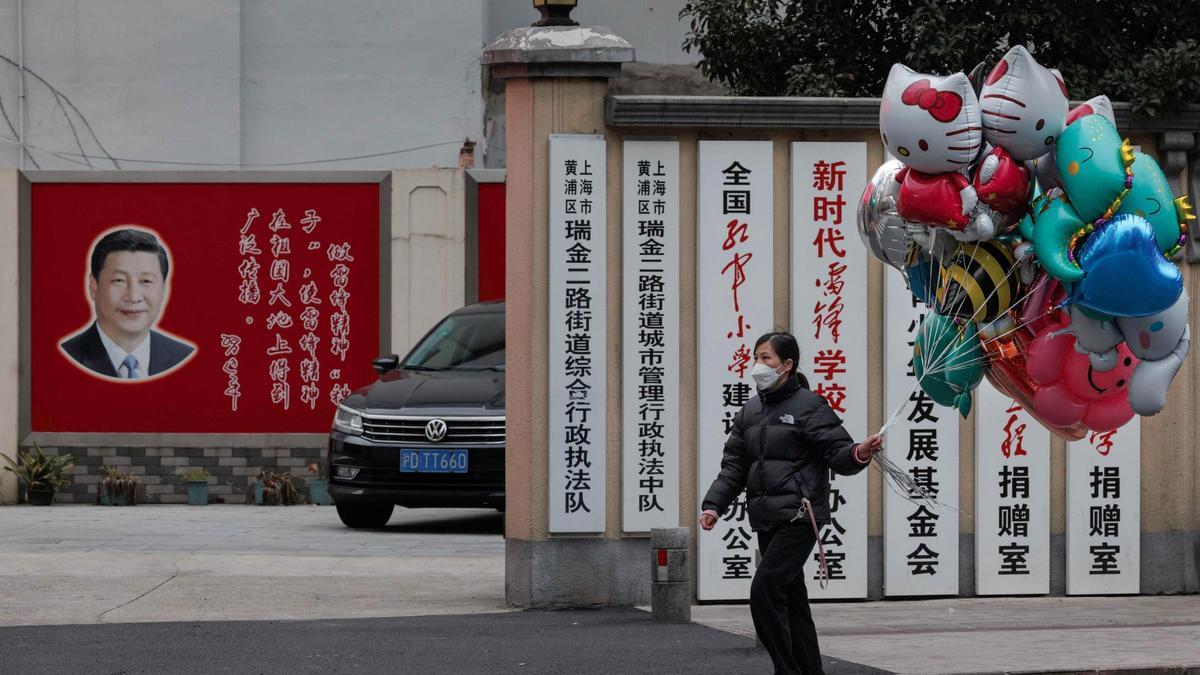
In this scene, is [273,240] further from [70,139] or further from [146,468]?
[70,139]

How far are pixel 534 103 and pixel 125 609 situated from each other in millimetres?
4091

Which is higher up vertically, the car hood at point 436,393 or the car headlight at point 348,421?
the car hood at point 436,393

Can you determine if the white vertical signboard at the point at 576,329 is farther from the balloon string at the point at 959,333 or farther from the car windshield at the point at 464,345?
the car windshield at the point at 464,345

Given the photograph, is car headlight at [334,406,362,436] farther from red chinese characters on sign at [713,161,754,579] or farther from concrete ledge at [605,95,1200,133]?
concrete ledge at [605,95,1200,133]

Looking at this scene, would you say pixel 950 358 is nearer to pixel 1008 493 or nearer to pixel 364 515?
pixel 1008 493

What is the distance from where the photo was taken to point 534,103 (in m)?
12.1

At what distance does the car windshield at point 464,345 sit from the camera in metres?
16.7

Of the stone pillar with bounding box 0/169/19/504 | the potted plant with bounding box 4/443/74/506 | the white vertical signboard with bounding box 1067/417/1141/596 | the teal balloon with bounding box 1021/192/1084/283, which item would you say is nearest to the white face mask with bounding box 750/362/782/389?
the teal balloon with bounding box 1021/192/1084/283

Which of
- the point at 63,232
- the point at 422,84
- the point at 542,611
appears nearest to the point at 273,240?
the point at 63,232

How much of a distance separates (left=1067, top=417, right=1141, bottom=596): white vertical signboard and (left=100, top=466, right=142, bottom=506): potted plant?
9.95m

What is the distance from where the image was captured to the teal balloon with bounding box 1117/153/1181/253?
9.14 meters

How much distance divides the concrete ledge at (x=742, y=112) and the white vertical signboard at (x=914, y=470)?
3.49ft

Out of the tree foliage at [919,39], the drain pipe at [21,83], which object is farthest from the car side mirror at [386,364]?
the drain pipe at [21,83]

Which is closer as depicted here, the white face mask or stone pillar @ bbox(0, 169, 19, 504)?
the white face mask
